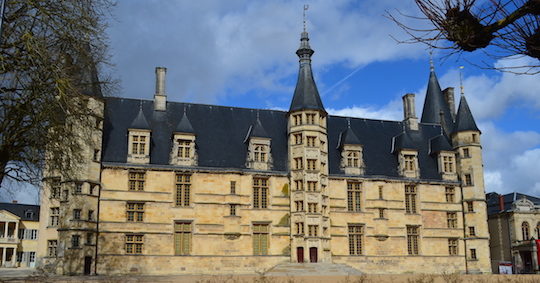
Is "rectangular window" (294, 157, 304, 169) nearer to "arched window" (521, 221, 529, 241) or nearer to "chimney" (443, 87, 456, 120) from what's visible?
"chimney" (443, 87, 456, 120)

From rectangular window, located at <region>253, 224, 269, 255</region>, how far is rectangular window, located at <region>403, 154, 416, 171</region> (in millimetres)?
10219

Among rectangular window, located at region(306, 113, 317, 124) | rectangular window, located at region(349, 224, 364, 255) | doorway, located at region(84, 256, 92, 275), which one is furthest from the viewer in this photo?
rectangular window, located at region(306, 113, 317, 124)

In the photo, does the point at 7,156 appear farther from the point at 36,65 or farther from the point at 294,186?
the point at 294,186

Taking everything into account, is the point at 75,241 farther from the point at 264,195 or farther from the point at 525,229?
the point at 525,229

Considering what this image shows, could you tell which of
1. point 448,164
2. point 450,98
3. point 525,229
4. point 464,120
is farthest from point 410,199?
point 525,229

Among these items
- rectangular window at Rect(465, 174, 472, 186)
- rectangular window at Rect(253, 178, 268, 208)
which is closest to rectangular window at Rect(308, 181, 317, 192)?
rectangular window at Rect(253, 178, 268, 208)

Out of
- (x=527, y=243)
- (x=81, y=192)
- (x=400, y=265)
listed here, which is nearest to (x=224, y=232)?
(x=81, y=192)

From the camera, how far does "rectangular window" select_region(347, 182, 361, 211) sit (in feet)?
108

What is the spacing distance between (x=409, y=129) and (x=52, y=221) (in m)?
23.8

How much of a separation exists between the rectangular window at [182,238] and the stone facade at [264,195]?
56mm

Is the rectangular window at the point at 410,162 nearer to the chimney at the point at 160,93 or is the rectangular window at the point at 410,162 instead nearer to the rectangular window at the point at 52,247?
the chimney at the point at 160,93

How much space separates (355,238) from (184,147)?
38.0ft

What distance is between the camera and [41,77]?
14.0 meters

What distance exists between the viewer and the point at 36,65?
13602 mm
